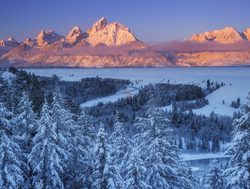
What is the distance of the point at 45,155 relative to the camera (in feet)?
103

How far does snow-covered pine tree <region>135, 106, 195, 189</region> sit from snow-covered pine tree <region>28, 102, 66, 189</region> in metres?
6.68

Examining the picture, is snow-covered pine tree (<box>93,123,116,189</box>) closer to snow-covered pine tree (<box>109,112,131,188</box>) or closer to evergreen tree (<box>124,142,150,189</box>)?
evergreen tree (<box>124,142,150,189</box>)

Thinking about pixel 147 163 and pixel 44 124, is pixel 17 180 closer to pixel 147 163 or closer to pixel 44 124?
pixel 44 124

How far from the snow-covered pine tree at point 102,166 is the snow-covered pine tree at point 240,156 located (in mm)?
8850

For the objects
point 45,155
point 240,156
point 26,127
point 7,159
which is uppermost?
point 26,127

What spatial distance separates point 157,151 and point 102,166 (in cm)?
429

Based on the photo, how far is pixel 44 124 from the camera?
102 feet

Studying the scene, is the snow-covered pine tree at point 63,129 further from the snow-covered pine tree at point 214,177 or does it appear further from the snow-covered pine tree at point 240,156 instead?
the snow-covered pine tree at point 214,177

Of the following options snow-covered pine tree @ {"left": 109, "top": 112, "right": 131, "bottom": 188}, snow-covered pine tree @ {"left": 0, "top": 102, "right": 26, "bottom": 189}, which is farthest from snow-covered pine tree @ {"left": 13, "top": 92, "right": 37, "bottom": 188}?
snow-covered pine tree @ {"left": 109, "top": 112, "right": 131, "bottom": 188}

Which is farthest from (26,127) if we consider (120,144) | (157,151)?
(157,151)

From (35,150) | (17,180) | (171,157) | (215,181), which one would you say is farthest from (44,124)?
(215,181)

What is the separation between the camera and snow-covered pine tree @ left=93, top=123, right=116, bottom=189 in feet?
97.5

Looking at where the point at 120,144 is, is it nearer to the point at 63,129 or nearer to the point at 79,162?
the point at 79,162

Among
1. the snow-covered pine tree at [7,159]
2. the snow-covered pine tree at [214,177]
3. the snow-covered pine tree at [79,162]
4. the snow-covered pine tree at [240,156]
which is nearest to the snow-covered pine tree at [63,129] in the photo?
the snow-covered pine tree at [79,162]
